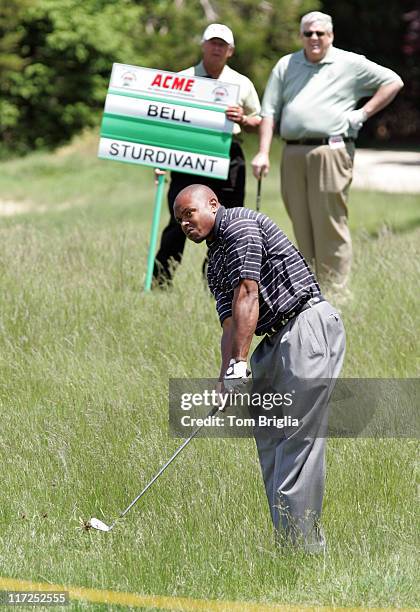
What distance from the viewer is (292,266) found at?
4.84m

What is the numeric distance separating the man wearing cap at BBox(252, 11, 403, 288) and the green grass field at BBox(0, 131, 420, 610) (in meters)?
0.49

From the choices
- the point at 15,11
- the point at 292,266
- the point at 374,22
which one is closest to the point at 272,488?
the point at 292,266

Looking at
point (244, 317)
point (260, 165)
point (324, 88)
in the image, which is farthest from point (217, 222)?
point (324, 88)

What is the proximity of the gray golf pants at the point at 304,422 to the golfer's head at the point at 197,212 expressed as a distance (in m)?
0.51

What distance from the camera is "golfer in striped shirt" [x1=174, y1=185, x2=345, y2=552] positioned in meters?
4.66

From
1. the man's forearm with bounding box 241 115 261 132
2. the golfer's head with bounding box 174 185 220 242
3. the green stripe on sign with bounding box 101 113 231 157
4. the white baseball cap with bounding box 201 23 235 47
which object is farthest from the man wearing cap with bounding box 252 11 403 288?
the golfer's head with bounding box 174 185 220 242

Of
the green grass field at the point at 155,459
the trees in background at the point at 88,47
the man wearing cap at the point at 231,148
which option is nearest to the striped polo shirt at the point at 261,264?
the green grass field at the point at 155,459

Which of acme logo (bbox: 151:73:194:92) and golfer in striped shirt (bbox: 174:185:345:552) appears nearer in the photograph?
golfer in striped shirt (bbox: 174:185:345:552)

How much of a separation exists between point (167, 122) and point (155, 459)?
4029 millimetres

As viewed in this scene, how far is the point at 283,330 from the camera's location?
4883 millimetres

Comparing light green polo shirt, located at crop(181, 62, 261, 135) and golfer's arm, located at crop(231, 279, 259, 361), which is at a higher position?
light green polo shirt, located at crop(181, 62, 261, 135)

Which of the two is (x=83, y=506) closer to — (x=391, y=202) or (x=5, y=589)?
(x=5, y=589)

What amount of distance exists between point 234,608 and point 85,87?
862 inches

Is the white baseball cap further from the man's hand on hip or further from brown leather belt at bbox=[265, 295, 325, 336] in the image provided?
brown leather belt at bbox=[265, 295, 325, 336]
